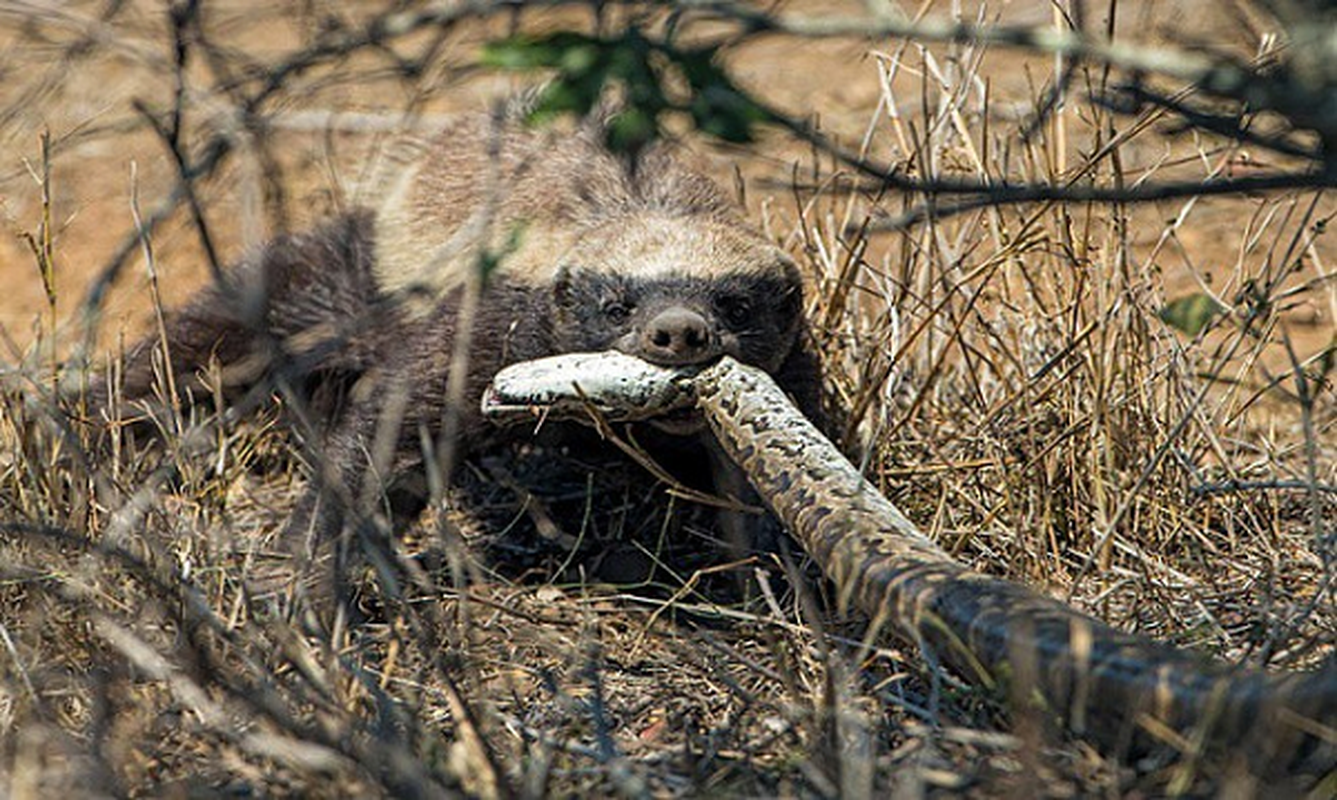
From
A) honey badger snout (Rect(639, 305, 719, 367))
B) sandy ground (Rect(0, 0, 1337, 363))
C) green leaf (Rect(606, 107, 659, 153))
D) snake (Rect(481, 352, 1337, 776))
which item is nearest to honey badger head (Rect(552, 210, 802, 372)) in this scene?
honey badger snout (Rect(639, 305, 719, 367))

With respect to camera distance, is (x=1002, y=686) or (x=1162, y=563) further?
(x=1162, y=563)

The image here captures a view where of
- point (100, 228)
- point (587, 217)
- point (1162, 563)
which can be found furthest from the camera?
point (100, 228)

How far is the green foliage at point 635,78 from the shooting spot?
6.82 feet

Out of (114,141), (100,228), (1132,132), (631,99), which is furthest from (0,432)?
(114,141)

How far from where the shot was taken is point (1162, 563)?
3562 mm

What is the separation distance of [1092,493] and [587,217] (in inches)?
55.7

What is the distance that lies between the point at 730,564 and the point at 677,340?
48 cm

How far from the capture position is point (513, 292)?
4.20 metres

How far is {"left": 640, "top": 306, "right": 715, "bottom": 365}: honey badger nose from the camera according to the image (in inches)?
142

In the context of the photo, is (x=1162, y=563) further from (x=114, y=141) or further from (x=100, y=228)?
(x=114, y=141)

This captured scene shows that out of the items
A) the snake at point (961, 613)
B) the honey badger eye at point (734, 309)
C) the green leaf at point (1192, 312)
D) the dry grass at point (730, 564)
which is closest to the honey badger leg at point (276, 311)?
the dry grass at point (730, 564)

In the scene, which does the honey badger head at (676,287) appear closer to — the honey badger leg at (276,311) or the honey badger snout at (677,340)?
the honey badger snout at (677,340)

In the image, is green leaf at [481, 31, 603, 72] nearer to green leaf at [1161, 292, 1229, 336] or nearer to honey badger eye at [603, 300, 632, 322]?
honey badger eye at [603, 300, 632, 322]

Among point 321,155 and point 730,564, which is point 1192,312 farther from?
point 321,155
